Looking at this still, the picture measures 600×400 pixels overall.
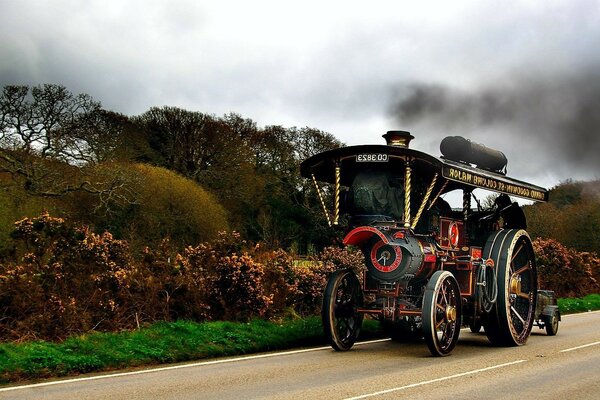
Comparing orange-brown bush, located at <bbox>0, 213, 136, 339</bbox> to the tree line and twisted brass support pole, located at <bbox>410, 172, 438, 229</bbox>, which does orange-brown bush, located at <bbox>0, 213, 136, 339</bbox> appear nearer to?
twisted brass support pole, located at <bbox>410, 172, 438, 229</bbox>

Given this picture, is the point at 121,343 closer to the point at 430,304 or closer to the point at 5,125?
the point at 430,304

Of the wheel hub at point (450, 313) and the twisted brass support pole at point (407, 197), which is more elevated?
the twisted brass support pole at point (407, 197)

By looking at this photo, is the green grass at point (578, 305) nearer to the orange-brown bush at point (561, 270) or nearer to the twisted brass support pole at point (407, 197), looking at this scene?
the orange-brown bush at point (561, 270)

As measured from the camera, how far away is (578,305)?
88.3 ft

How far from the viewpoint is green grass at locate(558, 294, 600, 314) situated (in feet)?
84.5

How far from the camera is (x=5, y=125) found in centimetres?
3284

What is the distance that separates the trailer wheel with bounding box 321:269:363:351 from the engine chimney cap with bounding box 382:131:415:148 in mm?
2463

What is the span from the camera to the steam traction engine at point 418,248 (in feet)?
42.2

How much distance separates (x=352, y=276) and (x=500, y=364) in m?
3.05

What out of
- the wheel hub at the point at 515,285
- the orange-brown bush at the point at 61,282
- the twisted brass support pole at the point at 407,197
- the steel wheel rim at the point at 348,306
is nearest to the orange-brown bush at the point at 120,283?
the orange-brown bush at the point at 61,282

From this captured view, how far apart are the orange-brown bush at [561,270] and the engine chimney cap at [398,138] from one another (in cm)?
1710

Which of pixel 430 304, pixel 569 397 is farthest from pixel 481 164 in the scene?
pixel 569 397

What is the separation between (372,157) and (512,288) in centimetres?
441

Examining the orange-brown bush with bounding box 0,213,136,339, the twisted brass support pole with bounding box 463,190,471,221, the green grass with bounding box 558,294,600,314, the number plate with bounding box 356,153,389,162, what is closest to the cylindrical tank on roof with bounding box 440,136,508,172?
the twisted brass support pole with bounding box 463,190,471,221
